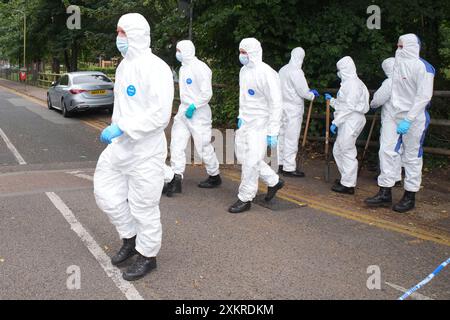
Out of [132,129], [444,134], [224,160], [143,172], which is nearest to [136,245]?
[143,172]

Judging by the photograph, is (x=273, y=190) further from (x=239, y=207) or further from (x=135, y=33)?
(x=135, y=33)

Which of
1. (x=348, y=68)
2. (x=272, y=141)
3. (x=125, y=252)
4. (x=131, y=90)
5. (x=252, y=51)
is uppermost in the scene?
(x=252, y=51)

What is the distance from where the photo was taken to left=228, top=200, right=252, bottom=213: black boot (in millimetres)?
6140

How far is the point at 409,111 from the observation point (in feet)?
19.7

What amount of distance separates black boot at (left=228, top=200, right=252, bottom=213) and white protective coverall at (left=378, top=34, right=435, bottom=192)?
182cm

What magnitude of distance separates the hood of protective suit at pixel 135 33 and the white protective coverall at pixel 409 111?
133 inches

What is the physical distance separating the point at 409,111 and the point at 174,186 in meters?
3.16

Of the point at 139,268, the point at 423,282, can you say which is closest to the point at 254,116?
the point at 139,268

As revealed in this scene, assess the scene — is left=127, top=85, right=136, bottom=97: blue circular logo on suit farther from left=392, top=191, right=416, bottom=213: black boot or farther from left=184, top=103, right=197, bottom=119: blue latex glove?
left=392, top=191, right=416, bottom=213: black boot

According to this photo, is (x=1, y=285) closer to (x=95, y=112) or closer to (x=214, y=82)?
(x=214, y=82)

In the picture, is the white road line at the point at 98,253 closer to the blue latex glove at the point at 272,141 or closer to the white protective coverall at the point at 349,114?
the blue latex glove at the point at 272,141

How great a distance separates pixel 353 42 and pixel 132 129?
6854 mm

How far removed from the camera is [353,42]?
9727 mm

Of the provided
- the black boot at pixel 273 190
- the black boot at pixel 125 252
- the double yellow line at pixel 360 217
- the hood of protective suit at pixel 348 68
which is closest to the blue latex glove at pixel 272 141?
the black boot at pixel 273 190
